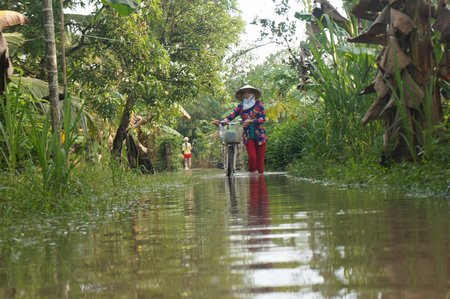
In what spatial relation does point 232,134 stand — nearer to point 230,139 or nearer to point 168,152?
point 230,139

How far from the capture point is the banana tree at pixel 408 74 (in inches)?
311

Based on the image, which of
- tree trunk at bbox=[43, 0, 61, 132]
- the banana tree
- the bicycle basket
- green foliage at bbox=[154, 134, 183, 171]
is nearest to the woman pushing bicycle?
the bicycle basket

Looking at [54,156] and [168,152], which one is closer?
[54,156]

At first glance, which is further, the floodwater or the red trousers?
the red trousers

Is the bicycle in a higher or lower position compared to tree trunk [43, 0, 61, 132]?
lower

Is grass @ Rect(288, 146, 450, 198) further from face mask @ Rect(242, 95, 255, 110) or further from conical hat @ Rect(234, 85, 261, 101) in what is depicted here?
conical hat @ Rect(234, 85, 261, 101)

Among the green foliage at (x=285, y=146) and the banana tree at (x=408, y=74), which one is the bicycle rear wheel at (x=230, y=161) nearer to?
the green foliage at (x=285, y=146)

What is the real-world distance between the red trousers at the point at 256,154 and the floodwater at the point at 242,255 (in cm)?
1029

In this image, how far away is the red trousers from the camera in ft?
50.4

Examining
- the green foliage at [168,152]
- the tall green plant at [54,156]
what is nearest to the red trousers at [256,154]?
the tall green plant at [54,156]

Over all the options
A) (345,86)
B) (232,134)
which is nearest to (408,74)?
(345,86)

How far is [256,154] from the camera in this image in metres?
15.7

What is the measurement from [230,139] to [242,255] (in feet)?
40.8

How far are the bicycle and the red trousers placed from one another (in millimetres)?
282
